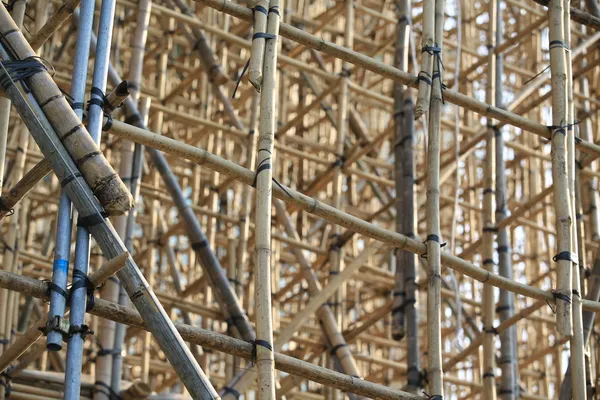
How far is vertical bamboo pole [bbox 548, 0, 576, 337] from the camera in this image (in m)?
5.85

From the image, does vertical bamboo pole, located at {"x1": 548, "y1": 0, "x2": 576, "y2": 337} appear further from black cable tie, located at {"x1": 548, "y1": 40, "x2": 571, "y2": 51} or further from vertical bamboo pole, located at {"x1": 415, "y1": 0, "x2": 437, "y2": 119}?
vertical bamboo pole, located at {"x1": 415, "y1": 0, "x2": 437, "y2": 119}

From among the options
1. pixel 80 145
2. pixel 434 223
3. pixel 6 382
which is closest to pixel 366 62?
pixel 434 223

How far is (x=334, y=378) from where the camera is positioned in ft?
16.7

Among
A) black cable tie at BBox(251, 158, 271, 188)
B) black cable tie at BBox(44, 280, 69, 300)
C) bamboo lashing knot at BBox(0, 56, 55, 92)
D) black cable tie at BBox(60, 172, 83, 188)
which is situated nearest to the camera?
black cable tie at BBox(44, 280, 69, 300)

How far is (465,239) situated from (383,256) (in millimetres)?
881

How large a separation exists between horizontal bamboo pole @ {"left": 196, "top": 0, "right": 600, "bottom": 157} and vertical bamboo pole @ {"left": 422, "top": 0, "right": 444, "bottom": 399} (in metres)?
0.15

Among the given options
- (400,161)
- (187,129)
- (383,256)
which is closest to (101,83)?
(400,161)

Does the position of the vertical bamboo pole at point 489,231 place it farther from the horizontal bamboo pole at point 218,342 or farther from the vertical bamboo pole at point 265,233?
the vertical bamboo pole at point 265,233

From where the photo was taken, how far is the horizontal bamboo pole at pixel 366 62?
18.5 ft

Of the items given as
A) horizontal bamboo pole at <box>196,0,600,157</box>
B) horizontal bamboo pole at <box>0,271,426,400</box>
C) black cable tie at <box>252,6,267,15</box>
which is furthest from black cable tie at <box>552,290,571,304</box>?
black cable tie at <box>252,6,267,15</box>

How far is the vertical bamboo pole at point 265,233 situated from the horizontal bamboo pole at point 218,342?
8cm

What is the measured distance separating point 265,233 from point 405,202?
9.57 ft

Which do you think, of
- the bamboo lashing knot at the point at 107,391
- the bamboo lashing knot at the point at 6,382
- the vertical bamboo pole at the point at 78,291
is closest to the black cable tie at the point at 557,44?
the vertical bamboo pole at the point at 78,291

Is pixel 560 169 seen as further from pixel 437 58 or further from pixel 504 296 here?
pixel 504 296
